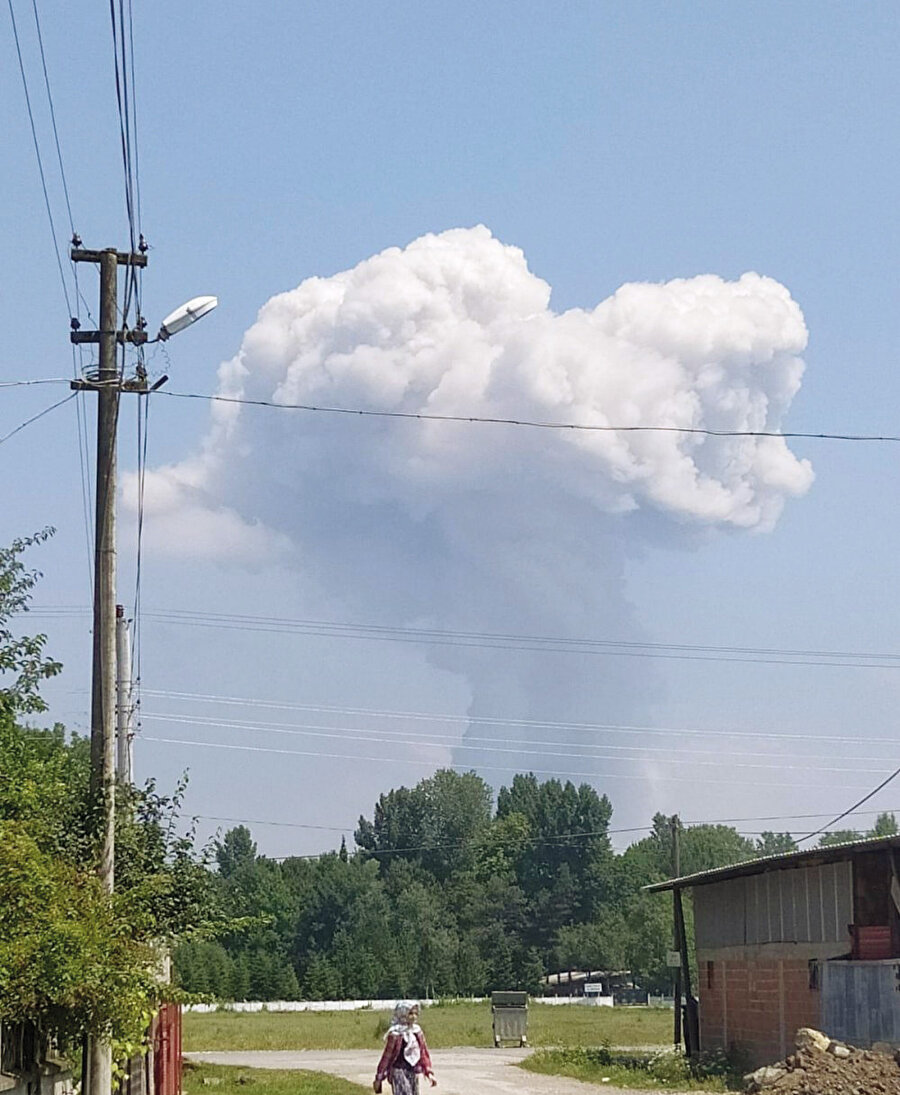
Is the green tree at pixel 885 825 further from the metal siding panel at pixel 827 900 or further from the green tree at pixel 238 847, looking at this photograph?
the metal siding panel at pixel 827 900

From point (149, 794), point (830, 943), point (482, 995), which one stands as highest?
point (149, 794)

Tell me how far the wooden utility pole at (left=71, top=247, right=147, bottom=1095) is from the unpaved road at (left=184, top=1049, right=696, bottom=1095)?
14.9m

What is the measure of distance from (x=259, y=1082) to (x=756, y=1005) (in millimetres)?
11207

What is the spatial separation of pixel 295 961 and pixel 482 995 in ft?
46.9

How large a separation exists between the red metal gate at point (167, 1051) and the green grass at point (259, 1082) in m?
3.26

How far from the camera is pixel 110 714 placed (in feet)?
60.4

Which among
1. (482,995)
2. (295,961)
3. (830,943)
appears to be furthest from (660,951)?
(830,943)

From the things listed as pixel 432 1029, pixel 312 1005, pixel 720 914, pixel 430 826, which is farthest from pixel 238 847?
pixel 720 914

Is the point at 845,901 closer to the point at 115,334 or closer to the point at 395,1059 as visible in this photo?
the point at 395,1059

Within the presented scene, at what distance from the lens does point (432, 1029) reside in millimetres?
68062

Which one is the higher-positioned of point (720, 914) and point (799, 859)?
point (799, 859)

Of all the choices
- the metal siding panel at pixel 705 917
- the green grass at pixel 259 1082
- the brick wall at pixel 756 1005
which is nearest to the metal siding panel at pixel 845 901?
the brick wall at pixel 756 1005

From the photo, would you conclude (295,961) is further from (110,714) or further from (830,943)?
(110,714)

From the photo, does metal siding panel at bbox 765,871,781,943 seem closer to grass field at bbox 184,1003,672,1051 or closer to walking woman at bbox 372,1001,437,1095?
grass field at bbox 184,1003,672,1051
